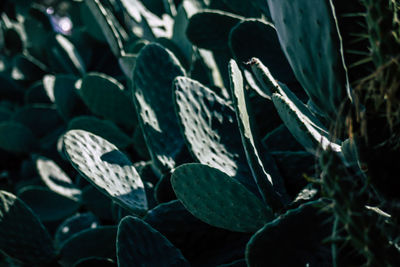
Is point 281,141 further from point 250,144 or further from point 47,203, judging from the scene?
point 47,203

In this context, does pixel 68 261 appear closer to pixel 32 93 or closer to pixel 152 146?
pixel 152 146

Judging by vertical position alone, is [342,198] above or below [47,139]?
above

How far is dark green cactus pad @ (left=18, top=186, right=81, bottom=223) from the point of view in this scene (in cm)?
155

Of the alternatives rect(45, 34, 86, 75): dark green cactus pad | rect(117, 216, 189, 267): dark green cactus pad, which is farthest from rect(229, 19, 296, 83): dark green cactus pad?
rect(45, 34, 86, 75): dark green cactus pad

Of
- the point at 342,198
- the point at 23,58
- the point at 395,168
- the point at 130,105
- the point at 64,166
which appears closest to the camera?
the point at 342,198

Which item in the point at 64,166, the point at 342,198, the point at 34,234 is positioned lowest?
the point at 64,166

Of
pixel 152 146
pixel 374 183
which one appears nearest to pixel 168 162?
pixel 152 146

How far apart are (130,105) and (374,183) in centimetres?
108

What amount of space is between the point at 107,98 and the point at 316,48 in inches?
39.5

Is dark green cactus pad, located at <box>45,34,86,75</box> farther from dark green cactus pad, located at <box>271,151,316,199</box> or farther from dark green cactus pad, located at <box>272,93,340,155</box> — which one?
dark green cactus pad, located at <box>272,93,340,155</box>

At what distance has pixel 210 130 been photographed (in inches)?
39.4

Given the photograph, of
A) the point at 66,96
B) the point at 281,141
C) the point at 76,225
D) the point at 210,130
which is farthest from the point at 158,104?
the point at 66,96

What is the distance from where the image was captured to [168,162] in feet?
3.46

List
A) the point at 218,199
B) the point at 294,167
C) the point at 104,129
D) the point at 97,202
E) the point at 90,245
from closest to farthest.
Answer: the point at 218,199, the point at 294,167, the point at 90,245, the point at 97,202, the point at 104,129
